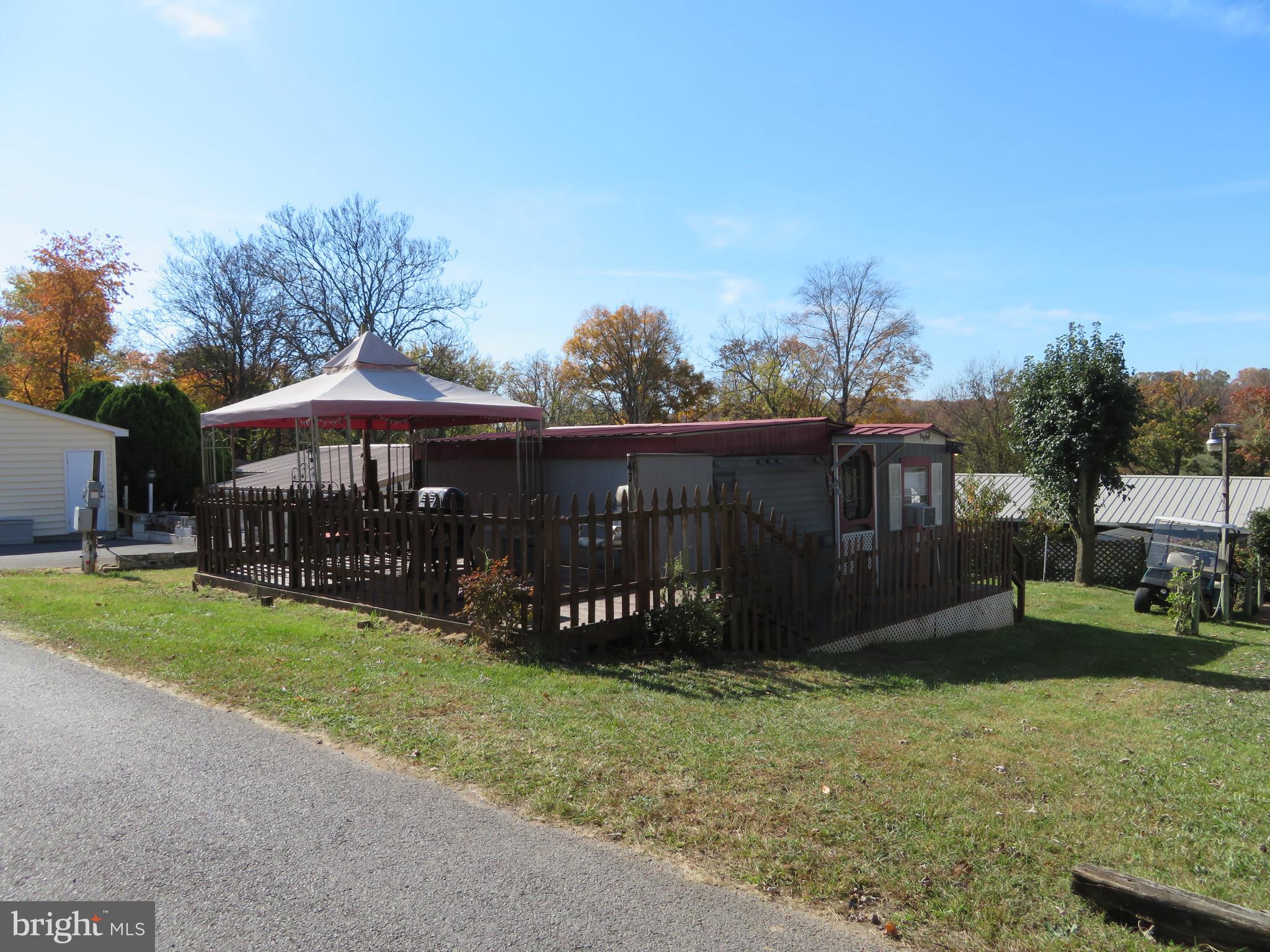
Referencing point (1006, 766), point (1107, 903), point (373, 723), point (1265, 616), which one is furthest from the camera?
point (1265, 616)

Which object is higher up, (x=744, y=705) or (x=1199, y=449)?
(x=1199, y=449)

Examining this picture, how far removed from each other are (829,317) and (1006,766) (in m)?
43.0

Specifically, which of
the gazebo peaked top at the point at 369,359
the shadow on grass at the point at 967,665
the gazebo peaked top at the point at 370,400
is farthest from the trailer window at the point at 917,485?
the gazebo peaked top at the point at 369,359

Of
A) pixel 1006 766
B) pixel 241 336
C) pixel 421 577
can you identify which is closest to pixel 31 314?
pixel 241 336

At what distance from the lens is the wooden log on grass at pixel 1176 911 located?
8.91 feet

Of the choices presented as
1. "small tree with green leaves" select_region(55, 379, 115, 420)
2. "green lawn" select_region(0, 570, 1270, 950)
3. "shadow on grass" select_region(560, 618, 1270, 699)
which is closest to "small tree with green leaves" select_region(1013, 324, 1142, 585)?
"shadow on grass" select_region(560, 618, 1270, 699)

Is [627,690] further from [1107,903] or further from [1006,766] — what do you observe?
[1107,903]

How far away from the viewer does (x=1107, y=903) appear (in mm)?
2998

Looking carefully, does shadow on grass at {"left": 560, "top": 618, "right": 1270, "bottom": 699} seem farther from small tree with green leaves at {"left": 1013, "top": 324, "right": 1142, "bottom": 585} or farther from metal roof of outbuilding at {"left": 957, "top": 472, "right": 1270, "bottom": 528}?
metal roof of outbuilding at {"left": 957, "top": 472, "right": 1270, "bottom": 528}

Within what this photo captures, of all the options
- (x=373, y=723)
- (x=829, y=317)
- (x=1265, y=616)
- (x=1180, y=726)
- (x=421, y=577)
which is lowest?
(x=1265, y=616)

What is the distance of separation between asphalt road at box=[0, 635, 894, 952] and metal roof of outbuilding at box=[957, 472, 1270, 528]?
84.4ft

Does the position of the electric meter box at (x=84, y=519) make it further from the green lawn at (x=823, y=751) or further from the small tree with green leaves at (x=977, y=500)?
the small tree with green leaves at (x=977, y=500)

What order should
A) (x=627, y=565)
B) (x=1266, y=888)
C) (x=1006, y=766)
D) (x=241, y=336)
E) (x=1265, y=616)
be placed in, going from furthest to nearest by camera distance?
(x=241, y=336)
(x=1265, y=616)
(x=627, y=565)
(x=1006, y=766)
(x=1266, y=888)

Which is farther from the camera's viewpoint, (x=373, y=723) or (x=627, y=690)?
(x=627, y=690)
